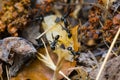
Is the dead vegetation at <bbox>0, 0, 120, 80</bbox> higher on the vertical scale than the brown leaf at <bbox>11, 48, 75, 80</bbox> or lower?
higher

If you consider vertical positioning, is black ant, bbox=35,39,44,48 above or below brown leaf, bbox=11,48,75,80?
above

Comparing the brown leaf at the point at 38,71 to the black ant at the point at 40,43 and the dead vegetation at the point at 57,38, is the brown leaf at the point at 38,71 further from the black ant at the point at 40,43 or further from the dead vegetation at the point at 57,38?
the black ant at the point at 40,43

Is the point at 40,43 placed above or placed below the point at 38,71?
above

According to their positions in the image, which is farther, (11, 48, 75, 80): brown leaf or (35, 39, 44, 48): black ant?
(35, 39, 44, 48): black ant

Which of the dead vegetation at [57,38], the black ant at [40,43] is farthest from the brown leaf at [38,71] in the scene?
the black ant at [40,43]

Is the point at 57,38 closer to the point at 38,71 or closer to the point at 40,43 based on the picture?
A: the point at 40,43

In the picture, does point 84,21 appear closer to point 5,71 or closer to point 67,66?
point 67,66

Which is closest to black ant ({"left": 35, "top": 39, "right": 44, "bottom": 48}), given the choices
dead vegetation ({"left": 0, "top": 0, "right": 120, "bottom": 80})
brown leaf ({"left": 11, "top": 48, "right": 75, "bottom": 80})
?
dead vegetation ({"left": 0, "top": 0, "right": 120, "bottom": 80})

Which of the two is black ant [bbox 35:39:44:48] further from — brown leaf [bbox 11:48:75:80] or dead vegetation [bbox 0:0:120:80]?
brown leaf [bbox 11:48:75:80]

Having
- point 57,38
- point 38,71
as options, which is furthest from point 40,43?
point 38,71

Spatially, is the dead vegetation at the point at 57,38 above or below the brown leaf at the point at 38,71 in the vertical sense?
above

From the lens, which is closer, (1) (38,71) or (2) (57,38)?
(1) (38,71)
